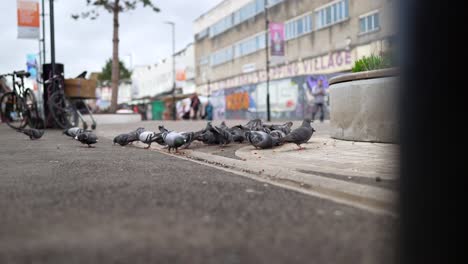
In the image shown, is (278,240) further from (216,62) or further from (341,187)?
(216,62)

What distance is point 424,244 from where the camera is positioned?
1438 mm

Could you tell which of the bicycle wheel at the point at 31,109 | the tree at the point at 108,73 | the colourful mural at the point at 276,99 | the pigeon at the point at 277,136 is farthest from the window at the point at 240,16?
the pigeon at the point at 277,136

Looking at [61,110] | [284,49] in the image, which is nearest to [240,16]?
[284,49]

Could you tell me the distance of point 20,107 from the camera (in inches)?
548

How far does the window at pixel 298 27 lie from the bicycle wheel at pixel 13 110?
84.0 feet

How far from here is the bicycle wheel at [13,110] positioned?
1402 centimetres

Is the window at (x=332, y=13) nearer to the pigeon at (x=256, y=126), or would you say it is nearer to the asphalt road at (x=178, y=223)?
the pigeon at (x=256, y=126)

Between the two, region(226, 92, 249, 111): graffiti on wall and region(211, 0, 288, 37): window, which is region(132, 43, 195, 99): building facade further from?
region(226, 92, 249, 111): graffiti on wall

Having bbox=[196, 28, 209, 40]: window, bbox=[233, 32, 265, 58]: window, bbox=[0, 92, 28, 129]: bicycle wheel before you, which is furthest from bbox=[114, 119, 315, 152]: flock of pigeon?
bbox=[196, 28, 209, 40]: window

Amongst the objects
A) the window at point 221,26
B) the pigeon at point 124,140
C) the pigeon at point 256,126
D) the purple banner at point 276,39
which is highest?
the window at point 221,26

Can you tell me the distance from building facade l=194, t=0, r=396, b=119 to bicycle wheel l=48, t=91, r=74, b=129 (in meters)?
12.9

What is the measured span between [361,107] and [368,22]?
23.5 meters

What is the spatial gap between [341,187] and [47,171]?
3127 mm

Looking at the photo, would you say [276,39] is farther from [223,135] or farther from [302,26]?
[223,135]
